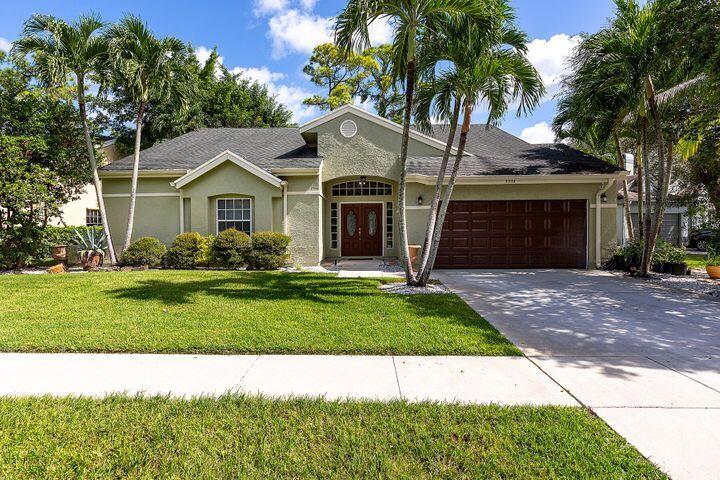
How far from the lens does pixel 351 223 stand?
16.2 metres

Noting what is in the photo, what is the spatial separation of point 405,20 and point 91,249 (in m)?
12.4

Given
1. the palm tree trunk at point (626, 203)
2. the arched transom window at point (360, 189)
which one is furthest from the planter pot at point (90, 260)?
the palm tree trunk at point (626, 203)

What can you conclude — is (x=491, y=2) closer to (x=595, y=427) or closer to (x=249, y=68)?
(x=595, y=427)

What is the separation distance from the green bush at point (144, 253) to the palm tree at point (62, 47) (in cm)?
534

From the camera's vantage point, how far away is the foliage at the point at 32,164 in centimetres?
1158

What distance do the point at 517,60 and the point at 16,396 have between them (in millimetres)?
9804

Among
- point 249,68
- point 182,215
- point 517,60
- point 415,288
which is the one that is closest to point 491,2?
point 517,60

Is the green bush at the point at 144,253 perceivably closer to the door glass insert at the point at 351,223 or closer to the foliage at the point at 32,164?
the foliage at the point at 32,164

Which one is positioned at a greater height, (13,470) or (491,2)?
(491,2)

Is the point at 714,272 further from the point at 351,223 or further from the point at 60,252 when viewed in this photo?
the point at 60,252

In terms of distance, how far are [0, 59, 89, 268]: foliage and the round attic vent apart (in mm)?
9890

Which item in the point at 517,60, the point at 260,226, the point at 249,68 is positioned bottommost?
the point at 260,226

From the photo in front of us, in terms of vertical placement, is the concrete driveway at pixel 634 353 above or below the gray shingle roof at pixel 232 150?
below

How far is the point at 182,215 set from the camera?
44.9 feet
